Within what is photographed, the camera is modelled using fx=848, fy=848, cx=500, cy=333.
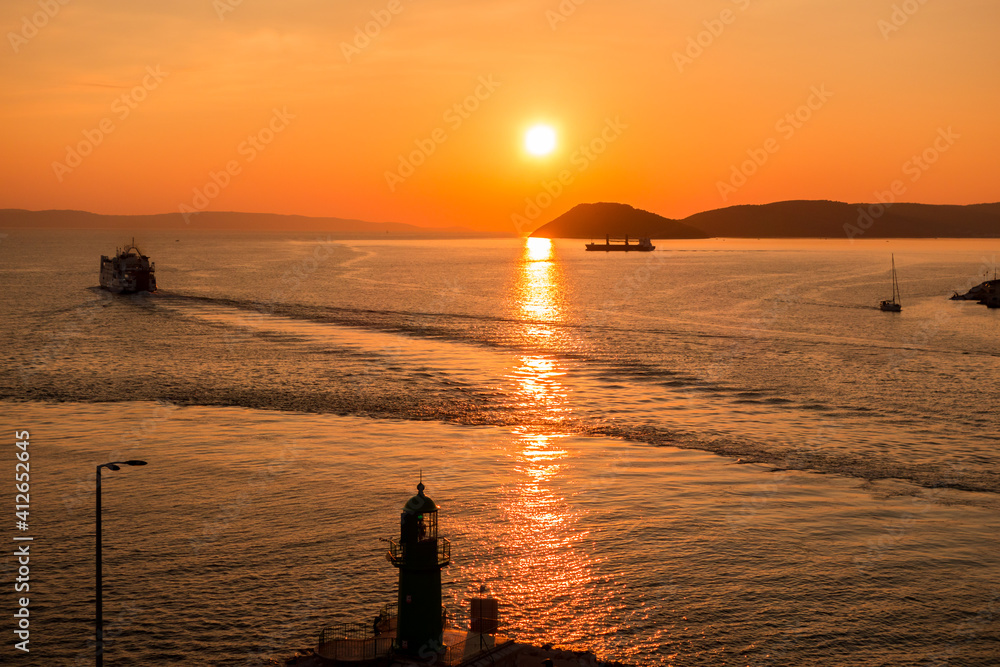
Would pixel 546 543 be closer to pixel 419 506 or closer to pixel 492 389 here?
pixel 419 506

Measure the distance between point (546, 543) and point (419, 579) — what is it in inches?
597

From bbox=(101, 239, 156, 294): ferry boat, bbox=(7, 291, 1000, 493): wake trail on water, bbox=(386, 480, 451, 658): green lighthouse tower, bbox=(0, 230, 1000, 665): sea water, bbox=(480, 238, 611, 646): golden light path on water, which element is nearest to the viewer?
bbox=(386, 480, 451, 658): green lighthouse tower

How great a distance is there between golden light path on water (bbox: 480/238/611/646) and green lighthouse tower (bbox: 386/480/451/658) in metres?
6.63

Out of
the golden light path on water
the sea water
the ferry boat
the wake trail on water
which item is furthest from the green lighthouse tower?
the ferry boat

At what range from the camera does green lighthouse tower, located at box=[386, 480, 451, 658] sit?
26.9 metres

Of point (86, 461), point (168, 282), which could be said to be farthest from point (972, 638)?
point (168, 282)

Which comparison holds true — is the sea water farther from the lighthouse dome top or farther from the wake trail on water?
the lighthouse dome top

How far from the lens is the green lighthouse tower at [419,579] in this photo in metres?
26.9

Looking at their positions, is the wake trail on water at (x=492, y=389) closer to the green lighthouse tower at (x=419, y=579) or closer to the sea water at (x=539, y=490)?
the sea water at (x=539, y=490)

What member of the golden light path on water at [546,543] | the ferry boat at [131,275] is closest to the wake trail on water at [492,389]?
the golden light path on water at [546,543]

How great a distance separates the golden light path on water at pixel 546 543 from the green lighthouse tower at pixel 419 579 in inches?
261

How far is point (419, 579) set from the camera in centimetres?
2720

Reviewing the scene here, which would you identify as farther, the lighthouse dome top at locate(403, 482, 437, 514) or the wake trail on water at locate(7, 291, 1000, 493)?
the wake trail on water at locate(7, 291, 1000, 493)

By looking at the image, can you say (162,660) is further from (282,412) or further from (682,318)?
(682,318)
